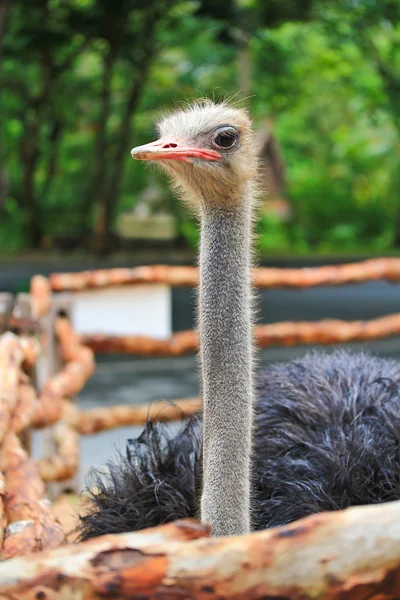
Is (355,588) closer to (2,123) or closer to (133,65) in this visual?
(133,65)

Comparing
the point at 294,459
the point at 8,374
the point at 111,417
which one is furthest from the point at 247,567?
the point at 111,417

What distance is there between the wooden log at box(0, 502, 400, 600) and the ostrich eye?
0.66 m

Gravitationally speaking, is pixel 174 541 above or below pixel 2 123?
below

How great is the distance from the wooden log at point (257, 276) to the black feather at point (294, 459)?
1.36 m

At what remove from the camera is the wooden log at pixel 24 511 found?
149 cm

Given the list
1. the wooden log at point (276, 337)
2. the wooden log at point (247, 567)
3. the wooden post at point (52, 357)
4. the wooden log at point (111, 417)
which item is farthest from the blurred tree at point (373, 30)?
the wooden log at point (247, 567)

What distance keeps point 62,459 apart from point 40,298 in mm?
515

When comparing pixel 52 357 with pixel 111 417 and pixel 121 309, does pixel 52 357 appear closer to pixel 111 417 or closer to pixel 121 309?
pixel 111 417

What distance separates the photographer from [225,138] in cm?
133

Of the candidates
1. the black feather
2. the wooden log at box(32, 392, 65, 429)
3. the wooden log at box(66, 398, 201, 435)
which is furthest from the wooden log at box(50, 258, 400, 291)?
the black feather

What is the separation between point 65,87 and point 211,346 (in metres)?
8.25

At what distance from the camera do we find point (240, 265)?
1318 millimetres

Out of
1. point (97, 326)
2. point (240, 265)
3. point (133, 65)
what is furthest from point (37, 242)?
point (240, 265)

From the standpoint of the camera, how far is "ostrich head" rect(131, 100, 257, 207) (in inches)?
51.5
